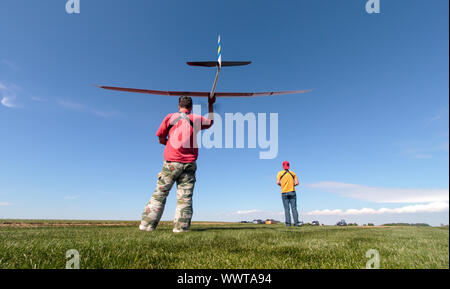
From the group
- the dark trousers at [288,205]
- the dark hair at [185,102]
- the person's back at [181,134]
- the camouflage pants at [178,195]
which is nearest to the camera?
the camouflage pants at [178,195]

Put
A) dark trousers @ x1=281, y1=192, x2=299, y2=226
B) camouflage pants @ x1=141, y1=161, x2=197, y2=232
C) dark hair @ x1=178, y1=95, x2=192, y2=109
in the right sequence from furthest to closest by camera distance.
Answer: dark trousers @ x1=281, y1=192, x2=299, y2=226 < dark hair @ x1=178, y1=95, x2=192, y2=109 < camouflage pants @ x1=141, y1=161, x2=197, y2=232

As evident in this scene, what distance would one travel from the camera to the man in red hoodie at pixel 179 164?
530 cm

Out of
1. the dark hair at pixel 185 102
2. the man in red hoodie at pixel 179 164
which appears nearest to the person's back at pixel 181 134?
the man in red hoodie at pixel 179 164

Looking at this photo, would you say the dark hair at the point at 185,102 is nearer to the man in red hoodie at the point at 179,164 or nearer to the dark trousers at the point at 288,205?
the man in red hoodie at the point at 179,164

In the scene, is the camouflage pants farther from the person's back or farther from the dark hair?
the dark hair

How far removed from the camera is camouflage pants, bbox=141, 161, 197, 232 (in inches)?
208

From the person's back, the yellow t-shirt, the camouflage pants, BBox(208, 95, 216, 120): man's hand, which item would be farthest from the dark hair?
the yellow t-shirt

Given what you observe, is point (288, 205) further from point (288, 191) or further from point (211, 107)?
point (211, 107)

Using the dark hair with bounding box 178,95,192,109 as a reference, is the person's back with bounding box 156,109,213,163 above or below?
below

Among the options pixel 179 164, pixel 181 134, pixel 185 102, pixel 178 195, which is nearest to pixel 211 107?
pixel 185 102

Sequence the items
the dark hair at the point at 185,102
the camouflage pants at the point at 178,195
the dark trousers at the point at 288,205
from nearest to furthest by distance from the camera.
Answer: the camouflage pants at the point at 178,195 < the dark hair at the point at 185,102 < the dark trousers at the point at 288,205

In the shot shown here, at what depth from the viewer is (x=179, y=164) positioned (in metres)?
5.57
